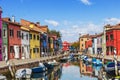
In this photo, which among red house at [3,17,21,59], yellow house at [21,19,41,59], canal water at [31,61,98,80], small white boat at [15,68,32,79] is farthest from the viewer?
yellow house at [21,19,41,59]

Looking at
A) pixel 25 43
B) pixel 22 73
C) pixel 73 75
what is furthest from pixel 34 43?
pixel 22 73

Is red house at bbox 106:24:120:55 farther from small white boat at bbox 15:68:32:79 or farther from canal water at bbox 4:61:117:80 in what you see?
small white boat at bbox 15:68:32:79

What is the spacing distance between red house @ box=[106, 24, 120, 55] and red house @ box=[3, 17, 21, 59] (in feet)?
82.6

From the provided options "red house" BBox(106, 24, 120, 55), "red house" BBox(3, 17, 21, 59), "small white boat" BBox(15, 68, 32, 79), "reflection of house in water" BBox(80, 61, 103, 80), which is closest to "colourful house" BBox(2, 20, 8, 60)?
"red house" BBox(3, 17, 21, 59)

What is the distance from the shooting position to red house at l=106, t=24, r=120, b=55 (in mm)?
80812

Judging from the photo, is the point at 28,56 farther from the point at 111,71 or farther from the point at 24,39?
the point at 111,71

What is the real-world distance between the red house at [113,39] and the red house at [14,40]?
25173 mm

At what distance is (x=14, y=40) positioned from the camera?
64.1m

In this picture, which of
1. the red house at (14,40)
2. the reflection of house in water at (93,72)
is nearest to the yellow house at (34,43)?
the red house at (14,40)

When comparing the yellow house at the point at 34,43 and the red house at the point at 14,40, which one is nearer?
the red house at the point at 14,40

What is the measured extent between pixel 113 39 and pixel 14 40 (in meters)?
28.0

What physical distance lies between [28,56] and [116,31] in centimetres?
2235

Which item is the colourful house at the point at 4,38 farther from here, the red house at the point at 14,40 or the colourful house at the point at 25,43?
the colourful house at the point at 25,43

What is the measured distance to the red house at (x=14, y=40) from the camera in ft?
200
